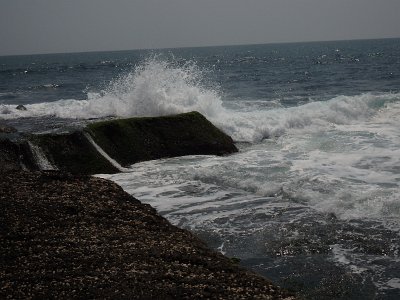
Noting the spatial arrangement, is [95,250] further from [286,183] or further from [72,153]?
[72,153]

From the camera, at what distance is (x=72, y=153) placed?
13.8 m

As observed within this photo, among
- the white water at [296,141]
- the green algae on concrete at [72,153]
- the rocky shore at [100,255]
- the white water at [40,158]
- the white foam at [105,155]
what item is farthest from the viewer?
the white foam at [105,155]

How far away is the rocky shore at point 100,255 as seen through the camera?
6004 millimetres

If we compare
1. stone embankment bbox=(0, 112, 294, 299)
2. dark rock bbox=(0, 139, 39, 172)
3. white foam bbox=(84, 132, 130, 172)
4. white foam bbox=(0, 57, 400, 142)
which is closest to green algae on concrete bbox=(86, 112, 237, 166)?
white foam bbox=(84, 132, 130, 172)

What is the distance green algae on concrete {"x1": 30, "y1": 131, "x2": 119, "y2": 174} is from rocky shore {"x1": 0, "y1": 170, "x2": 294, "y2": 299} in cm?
395

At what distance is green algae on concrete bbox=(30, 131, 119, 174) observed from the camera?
13.4 metres

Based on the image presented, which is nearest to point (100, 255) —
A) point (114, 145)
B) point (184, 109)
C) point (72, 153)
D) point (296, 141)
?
point (72, 153)

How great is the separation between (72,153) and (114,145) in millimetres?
1534

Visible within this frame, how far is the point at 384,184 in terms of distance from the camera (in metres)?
12.2

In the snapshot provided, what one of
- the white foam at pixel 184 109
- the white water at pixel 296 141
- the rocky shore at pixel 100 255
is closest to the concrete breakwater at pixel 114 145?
the white water at pixel 296 141

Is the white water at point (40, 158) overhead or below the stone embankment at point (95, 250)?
overhead

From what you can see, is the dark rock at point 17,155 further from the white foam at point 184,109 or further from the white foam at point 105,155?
the white foam at point 184,109

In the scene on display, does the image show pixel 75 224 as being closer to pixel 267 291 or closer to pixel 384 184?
pixel 267 291

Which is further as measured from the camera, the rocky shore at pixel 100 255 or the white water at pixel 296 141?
the white water at pixel 296 141
